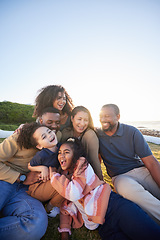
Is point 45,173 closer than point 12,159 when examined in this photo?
Yes

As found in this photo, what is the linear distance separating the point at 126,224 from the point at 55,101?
2554mm

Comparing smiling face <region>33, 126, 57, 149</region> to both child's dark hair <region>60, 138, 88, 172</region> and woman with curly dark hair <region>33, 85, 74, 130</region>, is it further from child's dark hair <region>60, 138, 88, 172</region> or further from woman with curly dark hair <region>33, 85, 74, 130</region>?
woman with curly dark hair <region>33, 85, 74, 130</region>

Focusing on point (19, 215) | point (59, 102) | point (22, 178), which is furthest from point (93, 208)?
point (59, 102)

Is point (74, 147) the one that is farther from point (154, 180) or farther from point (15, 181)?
point (154, 180)

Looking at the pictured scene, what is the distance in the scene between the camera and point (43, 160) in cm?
230

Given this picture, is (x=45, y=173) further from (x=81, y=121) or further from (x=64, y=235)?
(x=81, y=121)

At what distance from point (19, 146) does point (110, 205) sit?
5.39 ft

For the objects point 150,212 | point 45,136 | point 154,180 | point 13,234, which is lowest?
point 13,234

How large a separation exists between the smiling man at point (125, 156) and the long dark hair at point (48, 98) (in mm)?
1037

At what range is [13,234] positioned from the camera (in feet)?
5.46

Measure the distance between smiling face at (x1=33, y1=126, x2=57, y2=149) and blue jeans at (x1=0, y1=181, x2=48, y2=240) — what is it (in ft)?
2.44

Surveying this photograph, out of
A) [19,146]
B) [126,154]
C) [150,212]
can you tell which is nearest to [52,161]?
[19,146]

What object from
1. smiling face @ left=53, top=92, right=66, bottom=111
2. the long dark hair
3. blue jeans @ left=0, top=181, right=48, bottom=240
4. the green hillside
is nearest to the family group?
blue jeans @ left=0, top=181, right=48, bottom=240

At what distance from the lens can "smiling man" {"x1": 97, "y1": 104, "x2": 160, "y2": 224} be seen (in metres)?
2.59
